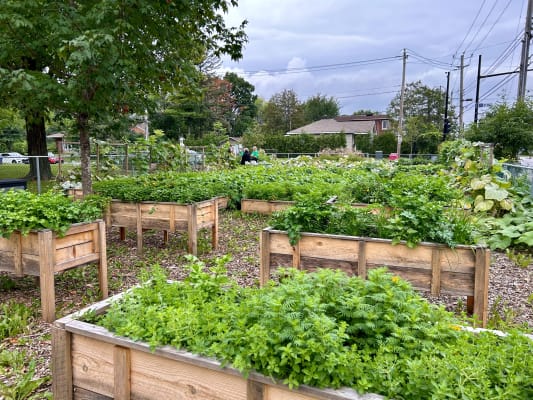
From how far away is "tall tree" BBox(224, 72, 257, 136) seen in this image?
57312 millimetres

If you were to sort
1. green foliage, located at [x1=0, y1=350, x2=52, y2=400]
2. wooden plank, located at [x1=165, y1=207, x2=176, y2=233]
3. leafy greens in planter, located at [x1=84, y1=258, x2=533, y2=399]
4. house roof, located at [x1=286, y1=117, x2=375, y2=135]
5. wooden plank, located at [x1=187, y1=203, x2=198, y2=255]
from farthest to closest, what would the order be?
house roof, located at [x1=286, y1=117, x2=375, y2=135]
wooden plank, located at [x1=165, y1=207, x2=176, y2=233]
wooden plank, located at [x1=187, y1=203, x2=198, y2=255]
green foliage, located at [x1=0, y1=350, x2=52, y2=400]
leafy greens in planter, located at [x1=84, y1=258, x2=533, y2=399]

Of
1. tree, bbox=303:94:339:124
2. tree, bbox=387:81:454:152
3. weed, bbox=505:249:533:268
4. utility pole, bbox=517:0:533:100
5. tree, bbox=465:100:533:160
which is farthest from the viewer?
tree, bbox=303:94:339:124

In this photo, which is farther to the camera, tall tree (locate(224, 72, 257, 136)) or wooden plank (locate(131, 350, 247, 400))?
tall tree (locate(224, 72, 257, 136))

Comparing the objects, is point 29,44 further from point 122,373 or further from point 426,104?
point 426,104

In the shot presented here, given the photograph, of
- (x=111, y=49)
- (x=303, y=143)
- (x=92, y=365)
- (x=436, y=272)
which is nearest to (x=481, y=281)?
(x=436, y=272)

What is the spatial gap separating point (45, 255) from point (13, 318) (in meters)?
0.63

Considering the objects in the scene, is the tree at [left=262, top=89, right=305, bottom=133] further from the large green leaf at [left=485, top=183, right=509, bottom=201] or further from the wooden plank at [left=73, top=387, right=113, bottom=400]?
the wooden plank at [left=73, top=387, right=113, bottom=400]

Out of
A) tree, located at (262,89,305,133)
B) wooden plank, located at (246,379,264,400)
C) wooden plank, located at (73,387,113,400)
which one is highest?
tree, located at (262,89,305,133)

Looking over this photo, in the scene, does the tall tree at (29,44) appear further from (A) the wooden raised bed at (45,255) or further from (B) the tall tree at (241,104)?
(B) the tall tree at (241,104)

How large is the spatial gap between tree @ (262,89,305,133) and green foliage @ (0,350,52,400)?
57458 millimetres

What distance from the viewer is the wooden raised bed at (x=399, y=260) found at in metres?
3.25

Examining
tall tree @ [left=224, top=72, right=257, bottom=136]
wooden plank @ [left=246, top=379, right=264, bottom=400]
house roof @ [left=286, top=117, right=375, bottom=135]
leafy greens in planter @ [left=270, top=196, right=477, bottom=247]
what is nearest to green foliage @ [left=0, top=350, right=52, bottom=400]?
wooden plank @ [left=246, top=379, right=264, bottom=400]

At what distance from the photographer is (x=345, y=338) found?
1.76 m

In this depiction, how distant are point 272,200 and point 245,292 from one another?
637 cm
